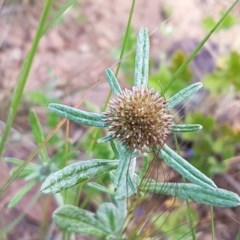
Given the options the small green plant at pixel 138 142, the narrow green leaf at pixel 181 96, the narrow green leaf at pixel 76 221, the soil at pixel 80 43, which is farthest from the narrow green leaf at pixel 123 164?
the soil at pixel 80 43

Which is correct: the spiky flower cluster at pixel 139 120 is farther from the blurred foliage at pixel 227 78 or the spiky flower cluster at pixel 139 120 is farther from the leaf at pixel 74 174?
the blurred foliage at pixel 227 78

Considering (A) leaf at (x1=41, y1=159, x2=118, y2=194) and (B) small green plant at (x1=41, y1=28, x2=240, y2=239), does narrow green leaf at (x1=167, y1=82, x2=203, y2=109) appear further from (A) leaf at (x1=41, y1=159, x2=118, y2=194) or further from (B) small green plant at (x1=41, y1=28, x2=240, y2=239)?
(A) leaf at (x1=41, y1=159, x2=118, y2=194)

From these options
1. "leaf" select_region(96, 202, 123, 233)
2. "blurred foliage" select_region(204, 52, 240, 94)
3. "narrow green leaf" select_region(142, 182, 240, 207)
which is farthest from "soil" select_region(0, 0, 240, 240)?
"narrow green leaf" select_region(142, 182, 240, 207)

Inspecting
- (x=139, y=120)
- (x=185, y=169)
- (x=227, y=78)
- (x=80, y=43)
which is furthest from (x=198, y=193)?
(x=80, y=43)

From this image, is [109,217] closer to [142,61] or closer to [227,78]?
[142,61]

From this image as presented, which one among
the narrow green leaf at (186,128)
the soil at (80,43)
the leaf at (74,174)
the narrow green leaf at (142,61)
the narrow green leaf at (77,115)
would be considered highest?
the soil at (80,43)

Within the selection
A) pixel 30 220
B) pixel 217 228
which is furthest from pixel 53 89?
pixel 217 228
